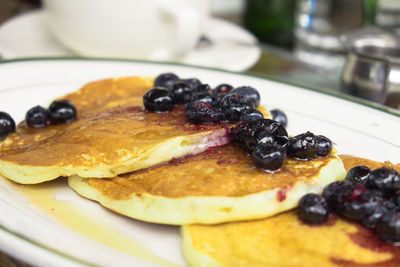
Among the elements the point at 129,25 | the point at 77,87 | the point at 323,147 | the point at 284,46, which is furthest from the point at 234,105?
the point at 284,46

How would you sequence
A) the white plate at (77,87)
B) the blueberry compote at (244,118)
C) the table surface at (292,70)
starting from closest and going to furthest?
the white plate at (77,87) < the blueberry compote at (244,118) < the table surface at (292,70)

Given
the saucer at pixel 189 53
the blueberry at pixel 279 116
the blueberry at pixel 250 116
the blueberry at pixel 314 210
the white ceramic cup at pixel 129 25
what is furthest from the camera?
the saucer at pixel 189 53

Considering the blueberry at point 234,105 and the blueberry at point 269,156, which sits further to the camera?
the blueberry at point 234,105

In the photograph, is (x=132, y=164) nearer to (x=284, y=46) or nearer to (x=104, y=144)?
(x=104, y=144)

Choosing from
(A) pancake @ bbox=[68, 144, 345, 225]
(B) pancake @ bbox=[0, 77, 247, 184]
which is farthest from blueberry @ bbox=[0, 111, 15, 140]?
(A) pancake @ bbox=[68, 144, 345, 225]

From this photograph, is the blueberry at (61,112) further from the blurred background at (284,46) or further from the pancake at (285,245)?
the blurred background at (284,46)

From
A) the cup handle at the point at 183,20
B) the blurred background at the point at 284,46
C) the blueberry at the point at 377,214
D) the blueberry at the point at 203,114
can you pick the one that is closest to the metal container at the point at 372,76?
the blurred background at the point at 284,46
